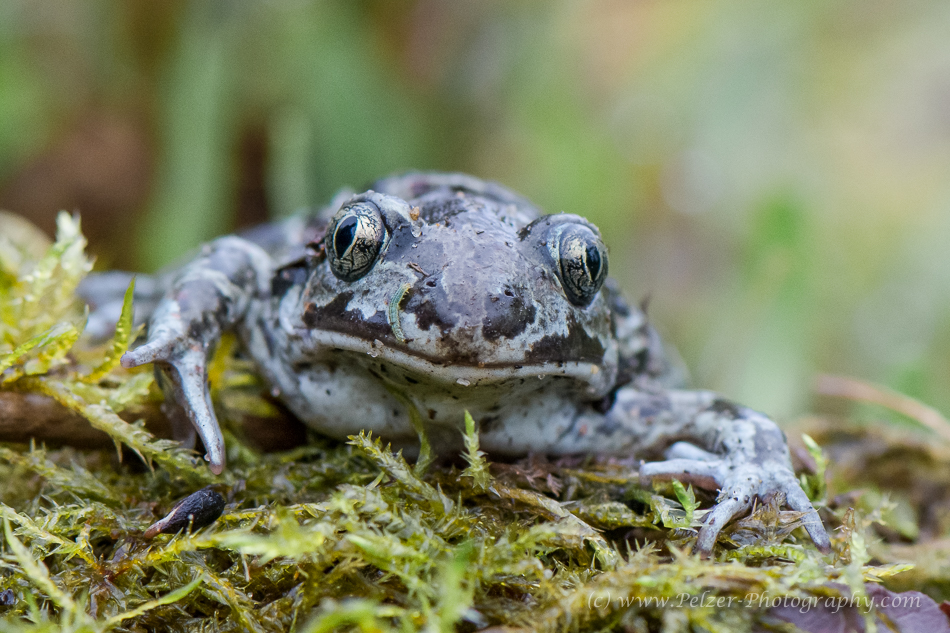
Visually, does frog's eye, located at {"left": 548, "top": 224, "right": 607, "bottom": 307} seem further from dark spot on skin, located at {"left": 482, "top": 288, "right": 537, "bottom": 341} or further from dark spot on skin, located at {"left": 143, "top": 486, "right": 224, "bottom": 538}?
dark spot on skin, located at {"left": 143, "top": 486, "right": 224, "bottom": 538}

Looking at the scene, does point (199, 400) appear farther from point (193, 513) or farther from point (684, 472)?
point (684, 472)

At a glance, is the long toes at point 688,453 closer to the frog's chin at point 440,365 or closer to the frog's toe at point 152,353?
the frog's chin at point 440,365

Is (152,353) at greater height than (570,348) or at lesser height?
lesser

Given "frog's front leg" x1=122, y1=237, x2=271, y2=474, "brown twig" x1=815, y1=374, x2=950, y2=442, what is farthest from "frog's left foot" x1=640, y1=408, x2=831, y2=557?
"frog's front leg" x1=122, y1=237, x2=271, y2=474

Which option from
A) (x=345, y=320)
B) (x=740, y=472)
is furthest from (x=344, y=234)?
(x=740, y=472)

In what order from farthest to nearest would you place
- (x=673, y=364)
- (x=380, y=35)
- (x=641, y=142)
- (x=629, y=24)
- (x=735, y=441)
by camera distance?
(x=629, y=24)
(x=641, y=142)
(x=380, y=35)
(x=673, y=364)
(x=735, y=441)

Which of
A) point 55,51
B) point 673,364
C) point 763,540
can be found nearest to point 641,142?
point 673,364

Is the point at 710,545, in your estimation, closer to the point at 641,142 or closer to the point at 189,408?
the point at 189,408
